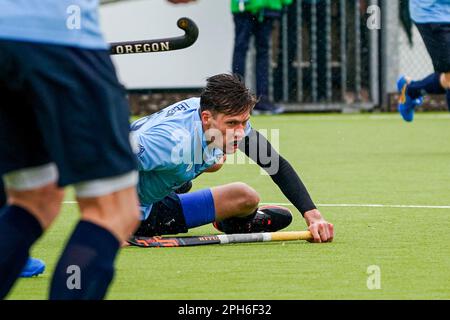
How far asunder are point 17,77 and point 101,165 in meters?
0.30

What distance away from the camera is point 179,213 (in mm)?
6129

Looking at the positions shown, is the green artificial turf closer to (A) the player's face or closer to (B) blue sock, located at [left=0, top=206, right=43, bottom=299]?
(A) the player's face

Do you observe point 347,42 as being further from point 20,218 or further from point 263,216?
point 20,218

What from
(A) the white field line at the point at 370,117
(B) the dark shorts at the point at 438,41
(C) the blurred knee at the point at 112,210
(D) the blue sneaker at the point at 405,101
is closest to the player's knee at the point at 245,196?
(C) the blurred knee at the point at 112,210

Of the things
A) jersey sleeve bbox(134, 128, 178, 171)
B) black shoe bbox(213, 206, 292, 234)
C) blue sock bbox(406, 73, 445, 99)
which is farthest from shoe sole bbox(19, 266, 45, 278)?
blue sock bbox(406, 73, 445, 99)

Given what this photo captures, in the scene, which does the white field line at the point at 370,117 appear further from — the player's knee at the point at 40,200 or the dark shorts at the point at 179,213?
the player's knee at the point at 40,200

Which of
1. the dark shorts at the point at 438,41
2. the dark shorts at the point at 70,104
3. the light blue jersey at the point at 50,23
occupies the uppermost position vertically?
the light blue jersey at the point at 50,23

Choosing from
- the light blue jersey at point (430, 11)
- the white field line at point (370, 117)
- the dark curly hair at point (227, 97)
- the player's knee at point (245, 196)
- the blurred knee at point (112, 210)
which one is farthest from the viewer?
the white field line at point (370, 117)

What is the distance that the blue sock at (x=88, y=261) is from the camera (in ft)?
10.9

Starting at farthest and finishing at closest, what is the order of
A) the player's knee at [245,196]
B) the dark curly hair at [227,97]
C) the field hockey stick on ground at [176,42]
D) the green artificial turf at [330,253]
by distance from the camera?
the player's knee at [245,196]
the dark curly hair at [227,97]
the field hockey stick on ground at [176,42]
the green artificial turf at [330,253]

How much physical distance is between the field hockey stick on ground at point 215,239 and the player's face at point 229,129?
50 cm

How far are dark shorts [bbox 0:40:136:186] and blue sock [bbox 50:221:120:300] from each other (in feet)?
0.58

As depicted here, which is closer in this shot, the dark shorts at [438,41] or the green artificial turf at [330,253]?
the green artificial turf at [330,253]

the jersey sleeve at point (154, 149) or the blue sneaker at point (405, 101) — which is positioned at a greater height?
the jersey sleeve at point (154, 149)
